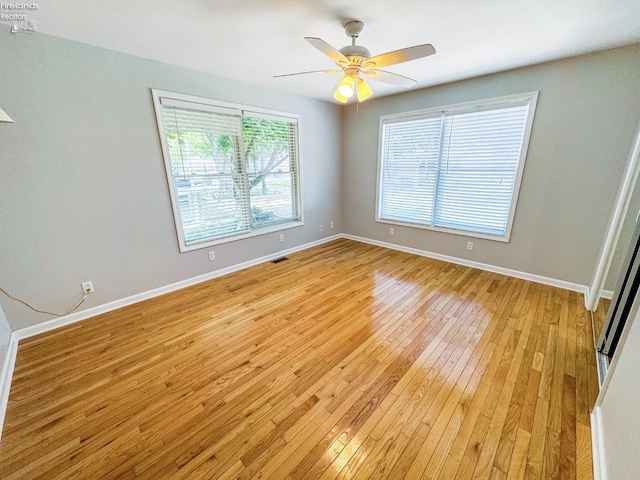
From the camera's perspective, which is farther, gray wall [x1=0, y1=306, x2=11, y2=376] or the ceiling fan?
gray wall [x1=0, y1=306, x2=11, y2=376]

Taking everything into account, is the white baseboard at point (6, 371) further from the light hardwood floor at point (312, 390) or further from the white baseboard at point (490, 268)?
the white baseboard at point (490, 268)

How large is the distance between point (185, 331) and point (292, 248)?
2284mm

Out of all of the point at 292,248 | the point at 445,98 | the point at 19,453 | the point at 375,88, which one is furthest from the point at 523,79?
Answer: the point at 19,453

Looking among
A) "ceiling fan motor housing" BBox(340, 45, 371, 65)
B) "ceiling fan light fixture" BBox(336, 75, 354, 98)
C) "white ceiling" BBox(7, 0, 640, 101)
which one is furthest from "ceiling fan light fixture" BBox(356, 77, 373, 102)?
"white ceiling" BBox(7, 0, 640, 101)

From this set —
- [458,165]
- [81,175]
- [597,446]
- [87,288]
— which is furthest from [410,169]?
[87,288]

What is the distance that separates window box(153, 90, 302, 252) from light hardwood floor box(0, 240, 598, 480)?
105 cm

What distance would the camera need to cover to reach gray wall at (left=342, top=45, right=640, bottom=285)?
2.38 m

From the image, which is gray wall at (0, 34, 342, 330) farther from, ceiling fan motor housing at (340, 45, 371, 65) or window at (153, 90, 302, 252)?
ceiling fan motor housing at (340, 45, 371, 65)

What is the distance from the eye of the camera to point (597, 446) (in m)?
1.24

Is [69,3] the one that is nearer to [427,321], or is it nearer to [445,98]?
[427,321]

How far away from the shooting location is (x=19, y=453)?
4.26ft

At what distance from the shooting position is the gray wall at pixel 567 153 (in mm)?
2381

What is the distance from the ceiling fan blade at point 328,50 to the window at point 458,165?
2.25m

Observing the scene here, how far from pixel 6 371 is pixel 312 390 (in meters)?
2.18
